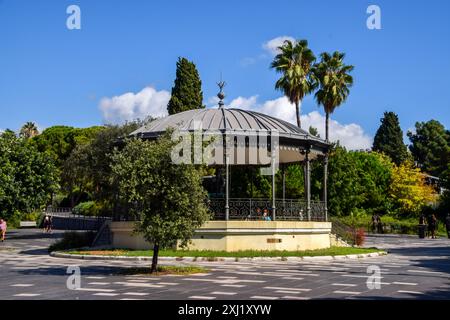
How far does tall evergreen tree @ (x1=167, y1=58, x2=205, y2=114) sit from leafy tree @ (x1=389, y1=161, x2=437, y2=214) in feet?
82.5

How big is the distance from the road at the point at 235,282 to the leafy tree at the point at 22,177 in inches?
693

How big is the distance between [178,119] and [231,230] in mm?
6746

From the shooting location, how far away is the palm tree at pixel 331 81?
47875mm

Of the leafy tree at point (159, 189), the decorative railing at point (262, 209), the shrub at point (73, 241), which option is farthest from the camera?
the shrub at point (73, 241)

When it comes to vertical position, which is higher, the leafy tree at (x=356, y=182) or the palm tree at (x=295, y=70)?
the palm tree at (x=295, y=70)

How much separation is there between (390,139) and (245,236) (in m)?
70.9

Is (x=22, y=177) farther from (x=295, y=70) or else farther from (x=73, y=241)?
(x=295, y=70)

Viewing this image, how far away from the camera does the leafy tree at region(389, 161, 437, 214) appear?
2415 inches

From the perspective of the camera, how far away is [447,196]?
52625mm

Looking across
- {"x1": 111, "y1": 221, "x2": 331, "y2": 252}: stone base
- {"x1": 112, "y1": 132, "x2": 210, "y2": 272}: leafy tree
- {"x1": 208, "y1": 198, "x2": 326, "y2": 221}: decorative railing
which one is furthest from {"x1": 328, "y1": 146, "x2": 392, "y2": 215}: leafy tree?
{"x1": 112, "y1": 132, "x2": 210, "y2": 272}: leafy tree

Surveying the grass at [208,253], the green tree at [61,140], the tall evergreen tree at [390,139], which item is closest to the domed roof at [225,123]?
the grass at [208,253]

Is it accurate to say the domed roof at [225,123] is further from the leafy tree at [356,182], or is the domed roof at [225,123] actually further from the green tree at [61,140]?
the green tree at [61,140]

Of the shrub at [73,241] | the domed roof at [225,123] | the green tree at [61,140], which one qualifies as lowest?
the shrub at [73,241]
